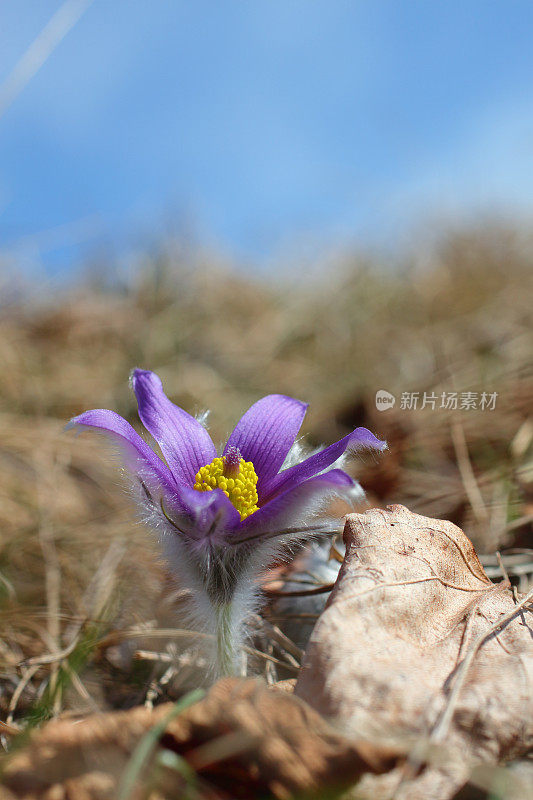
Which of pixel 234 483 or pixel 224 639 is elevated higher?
pixel 234 483

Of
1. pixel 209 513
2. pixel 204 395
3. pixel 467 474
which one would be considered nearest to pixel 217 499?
pixel 209 513

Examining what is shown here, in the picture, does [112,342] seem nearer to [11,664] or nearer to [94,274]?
[94,274]

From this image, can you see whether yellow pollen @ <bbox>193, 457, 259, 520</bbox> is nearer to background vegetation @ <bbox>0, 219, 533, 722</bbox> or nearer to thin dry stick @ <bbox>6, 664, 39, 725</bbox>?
background vegetation @ <bbox>0, 219, 533, 722</bbox>

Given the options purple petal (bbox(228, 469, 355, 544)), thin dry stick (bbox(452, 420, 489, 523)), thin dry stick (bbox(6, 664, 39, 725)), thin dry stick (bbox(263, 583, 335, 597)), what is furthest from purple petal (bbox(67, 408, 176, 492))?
thin dry stick (bbox(452, 420, 489, 523))

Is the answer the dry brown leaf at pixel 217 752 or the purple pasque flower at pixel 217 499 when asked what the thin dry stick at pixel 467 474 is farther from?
the dry brown leaf at pixel 217 752

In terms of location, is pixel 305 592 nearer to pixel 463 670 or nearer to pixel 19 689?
pixel 463 670

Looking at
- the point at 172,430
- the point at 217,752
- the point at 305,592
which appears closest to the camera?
the point at 217,752

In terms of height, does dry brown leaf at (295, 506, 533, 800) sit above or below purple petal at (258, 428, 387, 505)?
below
